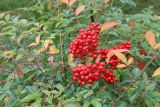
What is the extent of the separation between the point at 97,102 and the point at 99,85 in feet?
0.77

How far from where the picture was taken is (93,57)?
2.16 m

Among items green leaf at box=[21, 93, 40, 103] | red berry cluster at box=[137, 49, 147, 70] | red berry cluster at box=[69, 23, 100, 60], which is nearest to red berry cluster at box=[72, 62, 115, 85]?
red berry cluster at box=[69, 23, 100, 60]

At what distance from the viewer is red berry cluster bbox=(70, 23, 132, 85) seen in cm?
202

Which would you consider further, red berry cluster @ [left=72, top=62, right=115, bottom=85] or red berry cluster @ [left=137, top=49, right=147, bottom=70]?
red berry cluster @ [left=137, top=49, right=147, bottom=70]

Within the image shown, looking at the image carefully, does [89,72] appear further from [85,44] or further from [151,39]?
[151,39]

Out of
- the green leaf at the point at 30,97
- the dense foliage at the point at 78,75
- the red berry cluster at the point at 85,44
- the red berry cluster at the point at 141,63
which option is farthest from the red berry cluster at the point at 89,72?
the red berry cluster at the point at 141,63

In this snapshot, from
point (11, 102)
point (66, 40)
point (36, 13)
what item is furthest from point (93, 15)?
point (11, 102)

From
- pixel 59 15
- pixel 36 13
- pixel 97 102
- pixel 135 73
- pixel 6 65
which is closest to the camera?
pixel 97 102

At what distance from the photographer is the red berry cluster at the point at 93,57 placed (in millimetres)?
2020

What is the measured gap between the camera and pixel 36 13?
3.20 meters

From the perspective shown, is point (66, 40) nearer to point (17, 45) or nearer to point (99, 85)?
point (17, 45)

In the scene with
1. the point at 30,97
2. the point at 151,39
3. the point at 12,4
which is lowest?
the point at 12,4

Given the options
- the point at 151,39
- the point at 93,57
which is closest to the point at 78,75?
the point at 93,57

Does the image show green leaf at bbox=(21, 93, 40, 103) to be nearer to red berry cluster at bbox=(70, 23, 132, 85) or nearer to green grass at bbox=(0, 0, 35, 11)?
red berry cluster at bbox=(70, 23, 132, 85)
